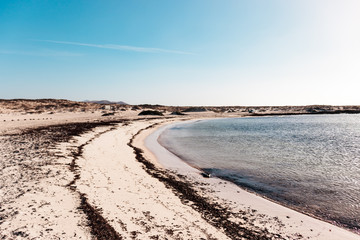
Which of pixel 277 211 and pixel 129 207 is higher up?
pixel 129 207

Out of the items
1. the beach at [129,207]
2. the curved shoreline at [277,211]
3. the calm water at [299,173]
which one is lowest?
the calm water at [299,173]

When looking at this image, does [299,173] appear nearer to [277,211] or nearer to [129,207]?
[277,211]

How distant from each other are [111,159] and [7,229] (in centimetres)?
726

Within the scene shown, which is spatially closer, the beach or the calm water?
the beach

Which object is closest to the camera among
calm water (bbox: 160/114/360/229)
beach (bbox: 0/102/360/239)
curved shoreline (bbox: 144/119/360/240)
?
beach (bbox: 0/102/360/239)

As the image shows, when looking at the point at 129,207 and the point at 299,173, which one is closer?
the point at 129,207

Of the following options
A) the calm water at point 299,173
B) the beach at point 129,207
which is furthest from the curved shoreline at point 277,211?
the calm water at point 299,173

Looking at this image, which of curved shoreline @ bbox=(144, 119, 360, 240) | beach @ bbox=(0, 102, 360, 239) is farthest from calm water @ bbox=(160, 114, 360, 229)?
beach @ bbox=(0, 102, 360, 239)

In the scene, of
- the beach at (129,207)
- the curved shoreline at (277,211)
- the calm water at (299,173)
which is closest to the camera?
the beach at (129,207)

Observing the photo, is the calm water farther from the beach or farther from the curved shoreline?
the beach

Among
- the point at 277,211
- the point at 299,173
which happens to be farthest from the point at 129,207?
the point at 299,173

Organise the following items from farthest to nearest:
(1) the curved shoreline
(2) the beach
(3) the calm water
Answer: (3) the calm water → (1) the curved shoreline → (2) the beach

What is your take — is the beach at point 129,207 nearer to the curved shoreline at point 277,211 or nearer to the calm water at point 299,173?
the curved shoreline at point 277,211

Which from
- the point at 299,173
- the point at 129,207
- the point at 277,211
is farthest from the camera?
the point at 299,173
